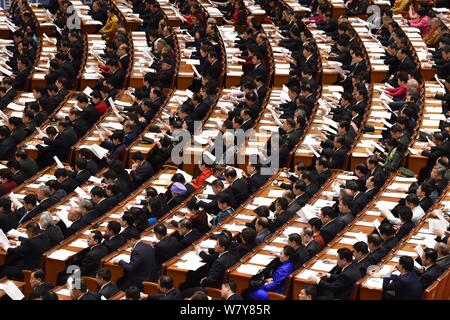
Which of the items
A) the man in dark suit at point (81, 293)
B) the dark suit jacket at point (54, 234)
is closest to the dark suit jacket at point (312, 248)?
the man in dark suit at point (81, 293)

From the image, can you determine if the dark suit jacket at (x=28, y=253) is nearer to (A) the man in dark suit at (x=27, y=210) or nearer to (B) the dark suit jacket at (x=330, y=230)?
(A) the man in dark suit at (x=27, y=210)

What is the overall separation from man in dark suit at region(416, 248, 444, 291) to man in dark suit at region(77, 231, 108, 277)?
12.1 feet

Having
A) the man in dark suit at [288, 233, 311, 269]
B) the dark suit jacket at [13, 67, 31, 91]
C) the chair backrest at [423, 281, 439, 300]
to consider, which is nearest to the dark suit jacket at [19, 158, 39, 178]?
the dark suit jacket at [13, 67, 31, 91]

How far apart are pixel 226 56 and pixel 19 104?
147 inches

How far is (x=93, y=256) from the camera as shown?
45.5 feet

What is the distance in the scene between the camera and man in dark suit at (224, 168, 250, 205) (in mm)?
15788

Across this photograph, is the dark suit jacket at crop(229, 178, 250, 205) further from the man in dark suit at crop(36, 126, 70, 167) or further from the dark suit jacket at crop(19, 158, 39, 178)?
the man in dark suit at crop(36, 126, 70, 167)

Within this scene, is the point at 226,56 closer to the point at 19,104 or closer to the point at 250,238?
the point at 19,104

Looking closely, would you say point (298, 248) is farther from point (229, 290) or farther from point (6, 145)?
point (6, 145)

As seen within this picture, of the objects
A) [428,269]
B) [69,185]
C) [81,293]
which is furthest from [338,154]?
[81,293]

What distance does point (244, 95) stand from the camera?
63.2ft

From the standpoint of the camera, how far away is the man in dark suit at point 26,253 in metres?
14.2

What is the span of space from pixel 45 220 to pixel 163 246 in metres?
1.58

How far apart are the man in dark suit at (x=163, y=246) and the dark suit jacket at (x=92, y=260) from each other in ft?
2.09
